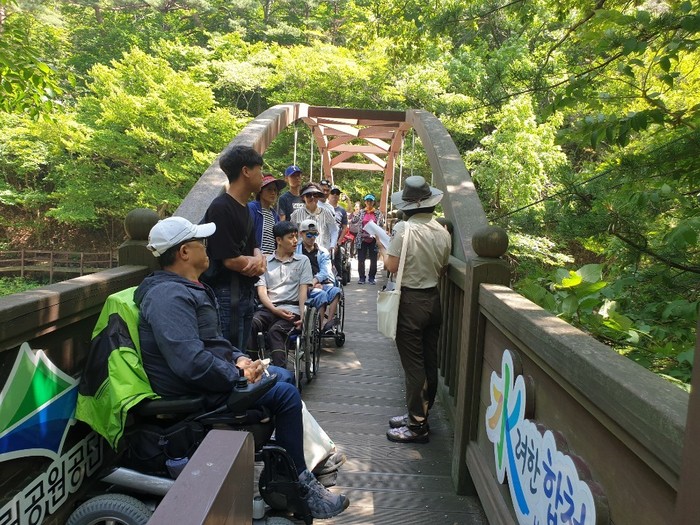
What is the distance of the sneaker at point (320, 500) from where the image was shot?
223 cm

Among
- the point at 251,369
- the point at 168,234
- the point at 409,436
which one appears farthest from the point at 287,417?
the point at 409,436

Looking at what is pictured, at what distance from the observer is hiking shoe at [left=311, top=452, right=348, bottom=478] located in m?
2.60

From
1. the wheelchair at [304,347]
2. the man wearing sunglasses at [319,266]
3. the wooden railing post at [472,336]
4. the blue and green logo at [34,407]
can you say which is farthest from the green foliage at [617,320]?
the man wearing sunglasses at [319,266]

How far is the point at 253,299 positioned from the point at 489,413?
1.36 metres

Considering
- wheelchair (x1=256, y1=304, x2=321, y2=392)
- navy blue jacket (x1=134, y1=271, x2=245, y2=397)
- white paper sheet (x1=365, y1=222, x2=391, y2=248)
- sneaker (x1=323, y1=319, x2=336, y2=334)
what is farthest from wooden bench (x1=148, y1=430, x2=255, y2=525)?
sneaker (x1=323, y1=319, x2=336, y2=334)

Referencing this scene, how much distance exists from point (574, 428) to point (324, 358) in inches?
136

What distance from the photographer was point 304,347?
3.73 metres

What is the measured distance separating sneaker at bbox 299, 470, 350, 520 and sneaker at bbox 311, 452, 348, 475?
26 cm

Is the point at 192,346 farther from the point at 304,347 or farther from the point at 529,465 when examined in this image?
the point at 304,347

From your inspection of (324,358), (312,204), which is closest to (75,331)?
(324,358)

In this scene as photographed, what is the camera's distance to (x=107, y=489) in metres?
1.97

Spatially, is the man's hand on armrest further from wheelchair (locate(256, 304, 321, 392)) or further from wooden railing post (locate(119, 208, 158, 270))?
wheelchair (locate(256, 304, 321, 392))

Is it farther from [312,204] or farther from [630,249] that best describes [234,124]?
[630,249]

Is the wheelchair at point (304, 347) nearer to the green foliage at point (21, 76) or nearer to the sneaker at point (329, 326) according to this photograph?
the sneaker at point (329, 326)
